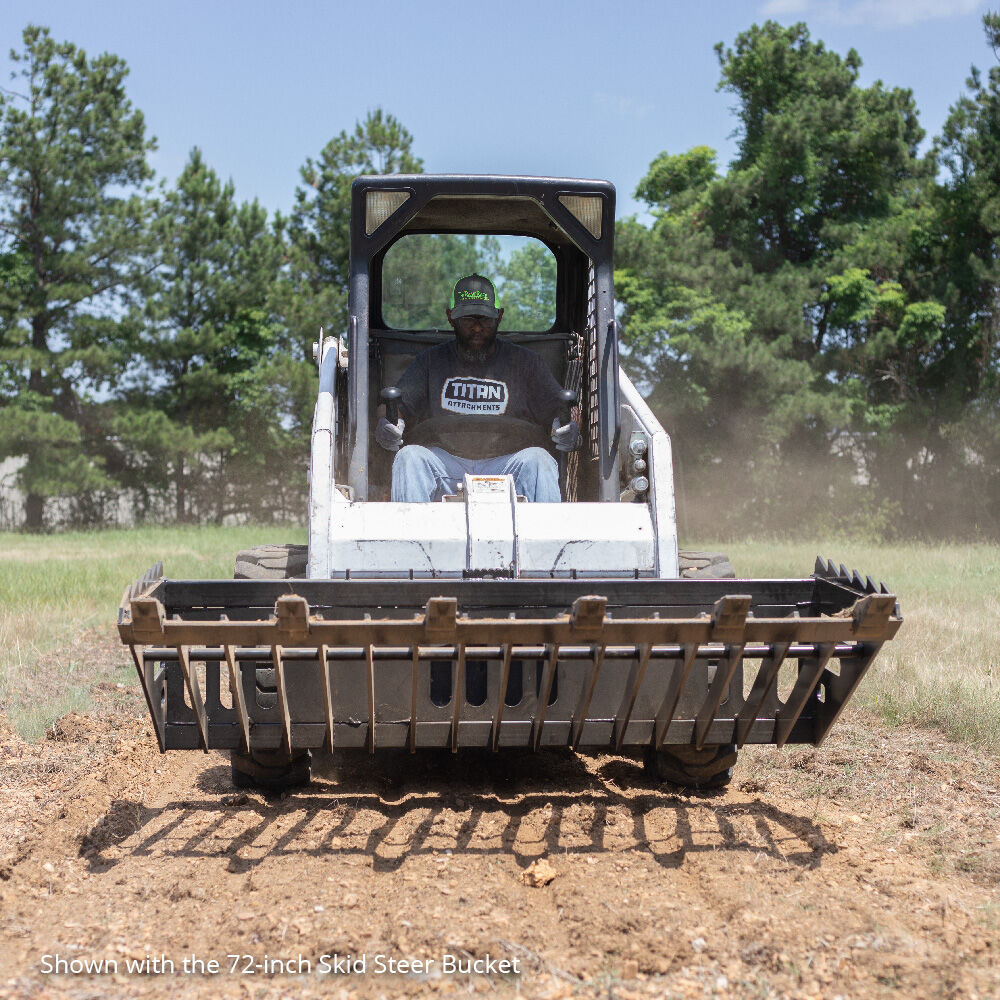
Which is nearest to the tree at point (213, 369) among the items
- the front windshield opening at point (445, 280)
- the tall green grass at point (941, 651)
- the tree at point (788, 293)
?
the tree at point (788, 293)

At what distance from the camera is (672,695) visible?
14.2 ft

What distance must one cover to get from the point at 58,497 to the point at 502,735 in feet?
90.4

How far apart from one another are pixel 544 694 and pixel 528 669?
320 millimetres

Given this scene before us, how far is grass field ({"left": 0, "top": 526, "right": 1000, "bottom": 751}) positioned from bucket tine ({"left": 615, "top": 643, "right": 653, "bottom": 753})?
253 cm

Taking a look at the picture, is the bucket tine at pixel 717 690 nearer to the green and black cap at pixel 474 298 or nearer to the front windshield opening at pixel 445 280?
the green and black cap at pixel 474 298

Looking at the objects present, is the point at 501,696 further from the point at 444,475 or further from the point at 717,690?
the point at 444,475

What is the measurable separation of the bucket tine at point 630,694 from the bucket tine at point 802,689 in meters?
0.61

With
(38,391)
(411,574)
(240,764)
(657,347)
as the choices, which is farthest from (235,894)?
(38,391)

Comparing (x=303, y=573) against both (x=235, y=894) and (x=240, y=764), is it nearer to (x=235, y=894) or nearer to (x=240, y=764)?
(x=240, y=764)

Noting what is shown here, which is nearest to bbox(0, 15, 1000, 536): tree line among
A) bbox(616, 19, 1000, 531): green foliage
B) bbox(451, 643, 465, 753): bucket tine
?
bbox(616, 19, 1000, 531): green foliage

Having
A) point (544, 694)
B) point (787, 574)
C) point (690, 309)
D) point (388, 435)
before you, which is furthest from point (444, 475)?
point (690, 309)

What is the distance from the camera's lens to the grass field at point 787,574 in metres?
6.61

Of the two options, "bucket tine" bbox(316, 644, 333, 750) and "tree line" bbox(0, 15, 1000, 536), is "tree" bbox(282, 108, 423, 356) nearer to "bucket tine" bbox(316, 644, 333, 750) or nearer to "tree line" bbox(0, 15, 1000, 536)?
"tree line" bbox(0, 15, 1000, 536)

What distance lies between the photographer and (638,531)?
196 inches
